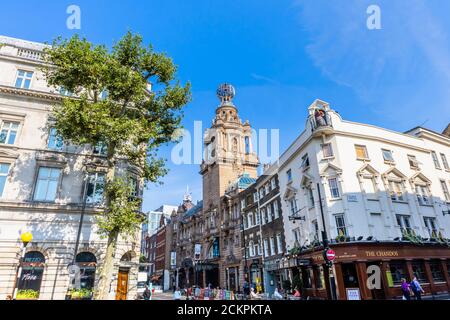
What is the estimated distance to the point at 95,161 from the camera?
21.4 metres

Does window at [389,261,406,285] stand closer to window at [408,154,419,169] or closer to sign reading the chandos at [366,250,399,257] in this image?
sign reading the chandos at [366,250,399,257]

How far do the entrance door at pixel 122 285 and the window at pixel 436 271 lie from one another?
25427mm

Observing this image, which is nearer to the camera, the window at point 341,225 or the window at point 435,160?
the window at point 341,225

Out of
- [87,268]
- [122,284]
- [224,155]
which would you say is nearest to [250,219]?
[224,155]

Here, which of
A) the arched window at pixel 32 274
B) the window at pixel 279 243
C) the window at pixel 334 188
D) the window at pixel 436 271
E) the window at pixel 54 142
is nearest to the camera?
the arched window at pixel 32 274

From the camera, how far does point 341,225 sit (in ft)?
74.4

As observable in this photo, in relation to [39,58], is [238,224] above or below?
below

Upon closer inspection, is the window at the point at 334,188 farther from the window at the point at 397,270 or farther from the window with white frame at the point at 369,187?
the window at the point at 397,270

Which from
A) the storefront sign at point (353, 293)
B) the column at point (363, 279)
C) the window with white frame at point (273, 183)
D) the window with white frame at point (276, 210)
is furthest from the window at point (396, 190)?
the window with white frame at point (273, 183)

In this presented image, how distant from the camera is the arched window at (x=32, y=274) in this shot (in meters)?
17.3

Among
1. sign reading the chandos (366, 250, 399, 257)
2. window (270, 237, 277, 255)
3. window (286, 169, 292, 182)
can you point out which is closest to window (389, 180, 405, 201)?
sign reading the chandos (366, 250, 399, 257)
